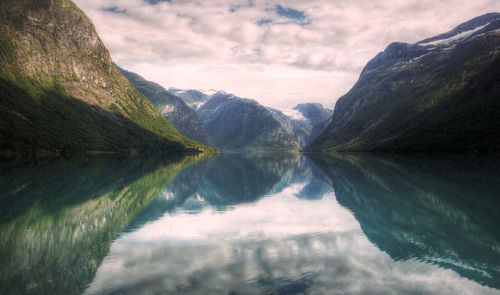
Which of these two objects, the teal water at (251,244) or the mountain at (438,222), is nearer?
the teal water at (251,244)

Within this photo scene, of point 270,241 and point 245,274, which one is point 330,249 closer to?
point 270,241

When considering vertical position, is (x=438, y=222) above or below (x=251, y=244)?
below

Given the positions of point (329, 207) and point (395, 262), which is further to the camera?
point (329, 207)

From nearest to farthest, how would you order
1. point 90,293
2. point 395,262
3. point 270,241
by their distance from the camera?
1. point 90,293
2. point 395,262
3. point 270,241

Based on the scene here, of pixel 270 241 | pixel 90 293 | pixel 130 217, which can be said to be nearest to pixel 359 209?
pixel 270 241

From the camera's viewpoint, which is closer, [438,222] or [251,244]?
[251,244]

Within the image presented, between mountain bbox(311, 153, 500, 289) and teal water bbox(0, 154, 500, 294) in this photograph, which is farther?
mountain bbox(311, 153, 500, 289)

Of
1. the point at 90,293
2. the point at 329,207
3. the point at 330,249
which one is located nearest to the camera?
the point at 90,293
